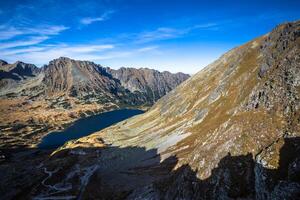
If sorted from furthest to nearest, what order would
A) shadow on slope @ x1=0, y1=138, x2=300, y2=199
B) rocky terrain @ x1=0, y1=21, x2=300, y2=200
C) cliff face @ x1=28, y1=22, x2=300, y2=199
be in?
rocky terrain @ x1=0, y1=21, x2=300, y2=200, cliff face @ x1=28, y1=22, x2=300, y2=199, shadow on slope @ x1=0, y1=138, x2=300, y2=199

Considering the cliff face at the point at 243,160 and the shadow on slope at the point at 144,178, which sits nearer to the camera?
the shadow on slope at the point at 144,178

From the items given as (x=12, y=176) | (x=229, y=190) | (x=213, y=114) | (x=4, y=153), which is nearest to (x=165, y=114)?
(x=213, y=114)

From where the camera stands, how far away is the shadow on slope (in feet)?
108

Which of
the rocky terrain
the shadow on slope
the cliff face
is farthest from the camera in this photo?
the rocky terrain

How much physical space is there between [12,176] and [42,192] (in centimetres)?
2812

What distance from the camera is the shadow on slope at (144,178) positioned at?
1297 inches

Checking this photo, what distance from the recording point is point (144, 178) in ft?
266

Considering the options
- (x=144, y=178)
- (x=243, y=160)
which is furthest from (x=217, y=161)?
(x=144, y=178)

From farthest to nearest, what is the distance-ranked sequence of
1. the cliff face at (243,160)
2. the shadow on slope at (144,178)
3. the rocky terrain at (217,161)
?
1. the rocky terrain at (217,161)
2. the cliff face at (243,160)
3. the shadow on slope at (144,178)

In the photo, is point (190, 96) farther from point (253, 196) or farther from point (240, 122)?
point (253, 196)

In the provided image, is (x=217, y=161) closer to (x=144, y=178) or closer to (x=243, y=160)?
(x=243, y=160)

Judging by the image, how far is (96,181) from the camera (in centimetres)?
9219

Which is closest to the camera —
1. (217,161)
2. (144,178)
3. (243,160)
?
(243,160)

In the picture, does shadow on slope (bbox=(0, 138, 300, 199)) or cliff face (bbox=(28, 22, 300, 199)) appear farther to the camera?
cliff face (bbox=(28, 22, 300, 199))
